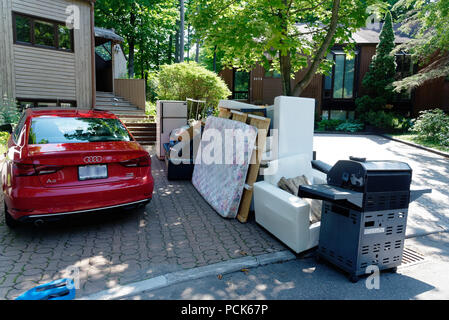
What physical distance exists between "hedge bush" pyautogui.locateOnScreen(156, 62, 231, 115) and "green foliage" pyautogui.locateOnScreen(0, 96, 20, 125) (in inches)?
232

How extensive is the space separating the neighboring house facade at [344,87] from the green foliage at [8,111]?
Result: 1726 centimetres

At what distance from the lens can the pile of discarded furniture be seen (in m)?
3.39

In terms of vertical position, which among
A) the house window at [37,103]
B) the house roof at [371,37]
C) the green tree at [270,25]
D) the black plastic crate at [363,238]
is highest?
the house roof at [371,37]

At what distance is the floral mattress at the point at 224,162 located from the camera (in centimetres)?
528

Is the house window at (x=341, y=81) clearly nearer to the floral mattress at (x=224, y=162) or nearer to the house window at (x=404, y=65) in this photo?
the house window at (x=404, y=65)

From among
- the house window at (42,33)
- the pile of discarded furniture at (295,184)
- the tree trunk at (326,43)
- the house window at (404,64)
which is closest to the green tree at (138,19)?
the house window at (42,33)

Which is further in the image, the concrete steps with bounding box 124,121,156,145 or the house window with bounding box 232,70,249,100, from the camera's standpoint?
the house window with bounding box 232,70,249,100

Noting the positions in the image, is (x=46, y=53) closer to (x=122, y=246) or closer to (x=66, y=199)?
(x=66, y=199)

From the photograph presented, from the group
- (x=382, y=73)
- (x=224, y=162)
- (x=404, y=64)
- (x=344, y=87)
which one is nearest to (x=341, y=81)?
(x=344, y=87)

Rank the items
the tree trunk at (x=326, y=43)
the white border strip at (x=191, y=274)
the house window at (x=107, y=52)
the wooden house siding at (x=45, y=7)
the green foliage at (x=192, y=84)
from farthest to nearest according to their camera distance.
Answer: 1. the house window at (x=107, y=52)
2. the green foliage at (x=192, y=84)
3. the wooden house siding at (x=45, y=7)
4. the tree trunk at (x=326, y=43)
5. the white border strip at (x=191, y=274)

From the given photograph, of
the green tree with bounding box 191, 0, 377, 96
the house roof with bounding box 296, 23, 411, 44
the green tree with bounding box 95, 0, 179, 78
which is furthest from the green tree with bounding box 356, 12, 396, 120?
the green tree with bounding box 95, 0, 179, 78

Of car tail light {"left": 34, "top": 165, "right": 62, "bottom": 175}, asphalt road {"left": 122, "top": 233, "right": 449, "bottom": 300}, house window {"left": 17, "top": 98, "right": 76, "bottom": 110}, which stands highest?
house window {"left": 17, "top": 98, "right": 76, "bottom": 110}

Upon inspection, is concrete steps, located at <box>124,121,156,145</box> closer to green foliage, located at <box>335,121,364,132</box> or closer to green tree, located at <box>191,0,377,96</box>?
green tree, located at <box>191,0,377,96</box>

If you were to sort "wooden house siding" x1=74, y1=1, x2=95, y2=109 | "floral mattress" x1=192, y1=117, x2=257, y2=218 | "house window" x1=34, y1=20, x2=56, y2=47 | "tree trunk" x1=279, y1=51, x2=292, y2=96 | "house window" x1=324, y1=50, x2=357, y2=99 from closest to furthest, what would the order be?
"floral mattress" x1=192, y1=117, x2=257, y2=218 → "tree trunk" x1=279, y1=51, x2=292, y2=96 → "house window" x1=34, y1=20, x2=56, y2=47 → "wooden house siding" x1=74, y1=1, x2=95, y2=109 → "house window" x1=324, y1=50, x2=357, y2=99
